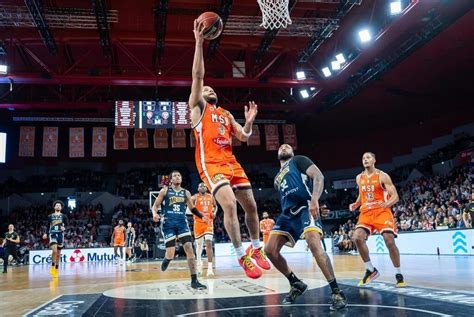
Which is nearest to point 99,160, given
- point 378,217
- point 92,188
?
point 92,188

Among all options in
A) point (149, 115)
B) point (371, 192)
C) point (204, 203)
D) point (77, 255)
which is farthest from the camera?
point (77, 255)

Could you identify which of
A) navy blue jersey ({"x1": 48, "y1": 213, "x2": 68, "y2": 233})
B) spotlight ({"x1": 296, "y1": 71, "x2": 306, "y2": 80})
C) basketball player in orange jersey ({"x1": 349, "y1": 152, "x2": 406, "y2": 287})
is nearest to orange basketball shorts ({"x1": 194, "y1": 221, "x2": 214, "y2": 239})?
navy blue jersey ({"x1": 48, "y1": 213, "x2": 68, "y2": 233})

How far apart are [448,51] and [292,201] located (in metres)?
15.3

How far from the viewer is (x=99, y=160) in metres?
32.6

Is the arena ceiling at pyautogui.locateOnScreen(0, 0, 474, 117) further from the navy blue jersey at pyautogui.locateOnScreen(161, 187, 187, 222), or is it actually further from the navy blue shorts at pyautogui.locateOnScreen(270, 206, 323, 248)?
the navy blue shorts at pyautogui.locateOnScreen(270, 206, 323, 248)

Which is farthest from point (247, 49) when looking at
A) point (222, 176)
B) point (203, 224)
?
point (222, 176)

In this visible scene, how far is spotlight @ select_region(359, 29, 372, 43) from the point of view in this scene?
52.7ft

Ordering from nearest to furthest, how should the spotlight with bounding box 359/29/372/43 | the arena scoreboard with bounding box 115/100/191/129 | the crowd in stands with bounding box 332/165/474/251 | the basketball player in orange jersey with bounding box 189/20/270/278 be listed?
the basketball player in orange jersey with bounding box 189/20/270/278 → the spotlight with bounding box 359/29/372/43 → the crowd in stands with bounding box 332/165/474/251 → the arena scoreboard with bounding box 115/100/191/129

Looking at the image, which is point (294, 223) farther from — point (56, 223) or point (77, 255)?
point (77, 255)

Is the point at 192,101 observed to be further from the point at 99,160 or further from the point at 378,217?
the point at 99,160

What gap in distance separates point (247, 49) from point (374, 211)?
1307cm

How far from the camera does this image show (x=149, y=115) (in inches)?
733

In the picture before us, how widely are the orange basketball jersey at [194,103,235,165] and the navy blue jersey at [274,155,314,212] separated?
835mm

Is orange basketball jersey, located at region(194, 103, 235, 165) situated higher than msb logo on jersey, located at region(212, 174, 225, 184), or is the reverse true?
orange basketball jersey, located at region(194, 103, 235, 165)
